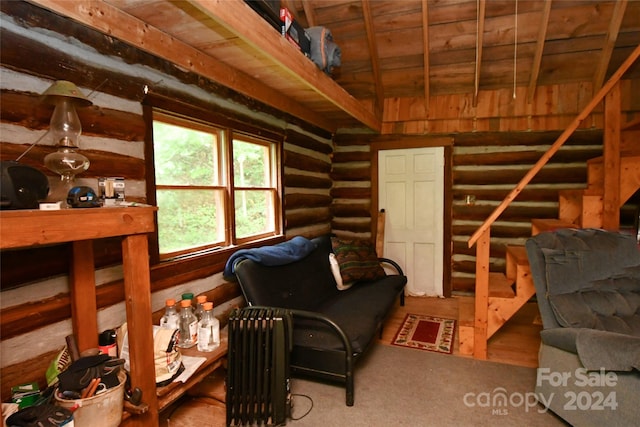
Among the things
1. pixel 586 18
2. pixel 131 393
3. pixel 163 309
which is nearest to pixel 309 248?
pixel 163 309

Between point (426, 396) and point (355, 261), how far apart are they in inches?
63.1

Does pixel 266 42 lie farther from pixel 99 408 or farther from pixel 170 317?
pixel 99 408

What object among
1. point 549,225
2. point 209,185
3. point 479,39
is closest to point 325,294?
point 209,185

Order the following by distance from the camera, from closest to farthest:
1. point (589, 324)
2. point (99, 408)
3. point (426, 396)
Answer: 1. point (99, 408)
2. point (589, 324)
3. point (426, 396)

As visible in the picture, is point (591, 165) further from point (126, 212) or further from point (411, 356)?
point (126, 212)

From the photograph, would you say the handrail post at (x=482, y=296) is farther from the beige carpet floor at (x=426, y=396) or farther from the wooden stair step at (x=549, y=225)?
the wooden stair step at (x=549, y=225)

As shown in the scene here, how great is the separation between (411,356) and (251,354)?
5.08 feet

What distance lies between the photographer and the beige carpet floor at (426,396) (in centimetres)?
208

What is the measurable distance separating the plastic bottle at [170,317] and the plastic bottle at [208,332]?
0.15m

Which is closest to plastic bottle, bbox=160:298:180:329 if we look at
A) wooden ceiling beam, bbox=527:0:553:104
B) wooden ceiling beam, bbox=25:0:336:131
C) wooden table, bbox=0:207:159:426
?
wooden table, bbox=0:207:159:426

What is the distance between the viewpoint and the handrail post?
2744 millimetres

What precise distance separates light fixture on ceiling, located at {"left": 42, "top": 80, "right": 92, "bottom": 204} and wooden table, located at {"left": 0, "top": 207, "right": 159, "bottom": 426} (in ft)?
1.09

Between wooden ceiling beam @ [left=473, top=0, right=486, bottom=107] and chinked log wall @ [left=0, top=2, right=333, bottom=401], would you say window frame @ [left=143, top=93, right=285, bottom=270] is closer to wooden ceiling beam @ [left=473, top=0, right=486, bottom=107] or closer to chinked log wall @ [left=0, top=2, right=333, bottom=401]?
chinked log wall @ [left=0, top=2, right=333, bottom=401]

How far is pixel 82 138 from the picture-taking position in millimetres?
1674
